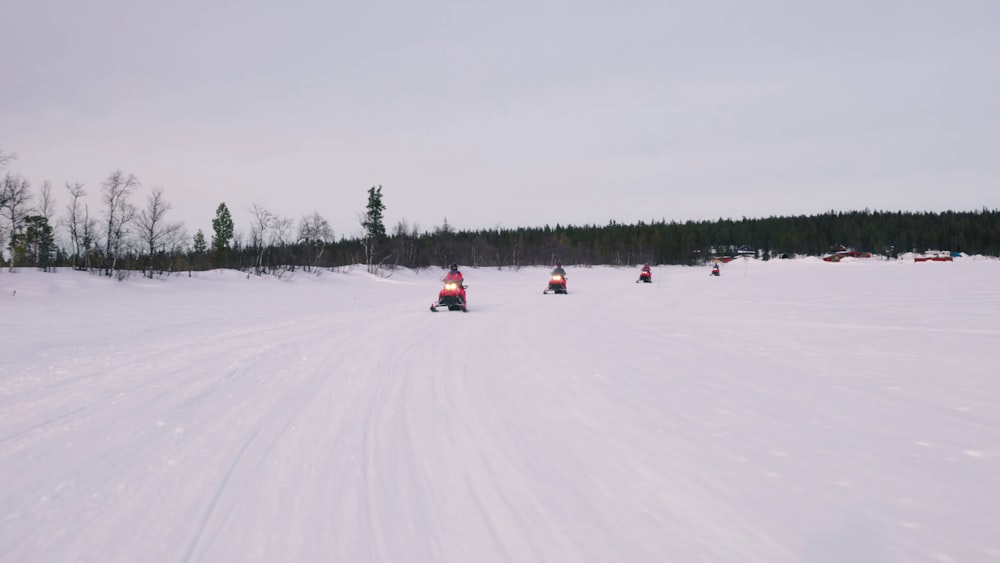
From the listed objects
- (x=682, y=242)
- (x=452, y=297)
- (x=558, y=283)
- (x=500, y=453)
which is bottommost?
(x=500, y=453)

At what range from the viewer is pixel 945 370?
7.64 metres

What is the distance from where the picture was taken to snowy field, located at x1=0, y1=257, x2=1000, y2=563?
120 inches

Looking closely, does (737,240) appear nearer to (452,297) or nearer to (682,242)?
(682,242)

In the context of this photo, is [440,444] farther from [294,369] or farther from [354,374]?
[294,369]

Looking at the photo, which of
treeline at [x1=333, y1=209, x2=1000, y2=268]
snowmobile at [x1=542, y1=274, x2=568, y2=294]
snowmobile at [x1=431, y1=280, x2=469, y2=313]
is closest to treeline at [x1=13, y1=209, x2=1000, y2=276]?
treeline at [x1=333, y1=209, x2=1000, y2=268]

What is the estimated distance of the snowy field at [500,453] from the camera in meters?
3.04

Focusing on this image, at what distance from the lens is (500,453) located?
4438mm

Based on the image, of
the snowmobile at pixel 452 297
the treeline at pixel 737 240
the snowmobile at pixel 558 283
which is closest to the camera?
the snowmobile at pixel 452 297

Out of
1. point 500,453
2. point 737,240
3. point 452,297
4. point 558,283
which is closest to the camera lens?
point 500,453

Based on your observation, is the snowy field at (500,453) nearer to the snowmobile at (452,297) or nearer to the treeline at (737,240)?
the snowmobile at (452,297)

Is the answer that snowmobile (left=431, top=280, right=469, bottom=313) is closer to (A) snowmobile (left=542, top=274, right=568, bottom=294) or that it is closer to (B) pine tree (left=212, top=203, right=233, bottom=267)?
(A) snowmobile (left=542, top=274, right=568, bottom=294)

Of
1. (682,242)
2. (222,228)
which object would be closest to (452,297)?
(222,228)

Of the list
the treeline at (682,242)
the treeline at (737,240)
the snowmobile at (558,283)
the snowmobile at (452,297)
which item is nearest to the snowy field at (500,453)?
the snowmobile at (452,297)

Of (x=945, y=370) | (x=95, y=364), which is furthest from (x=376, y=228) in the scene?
(x=945, y=370)
